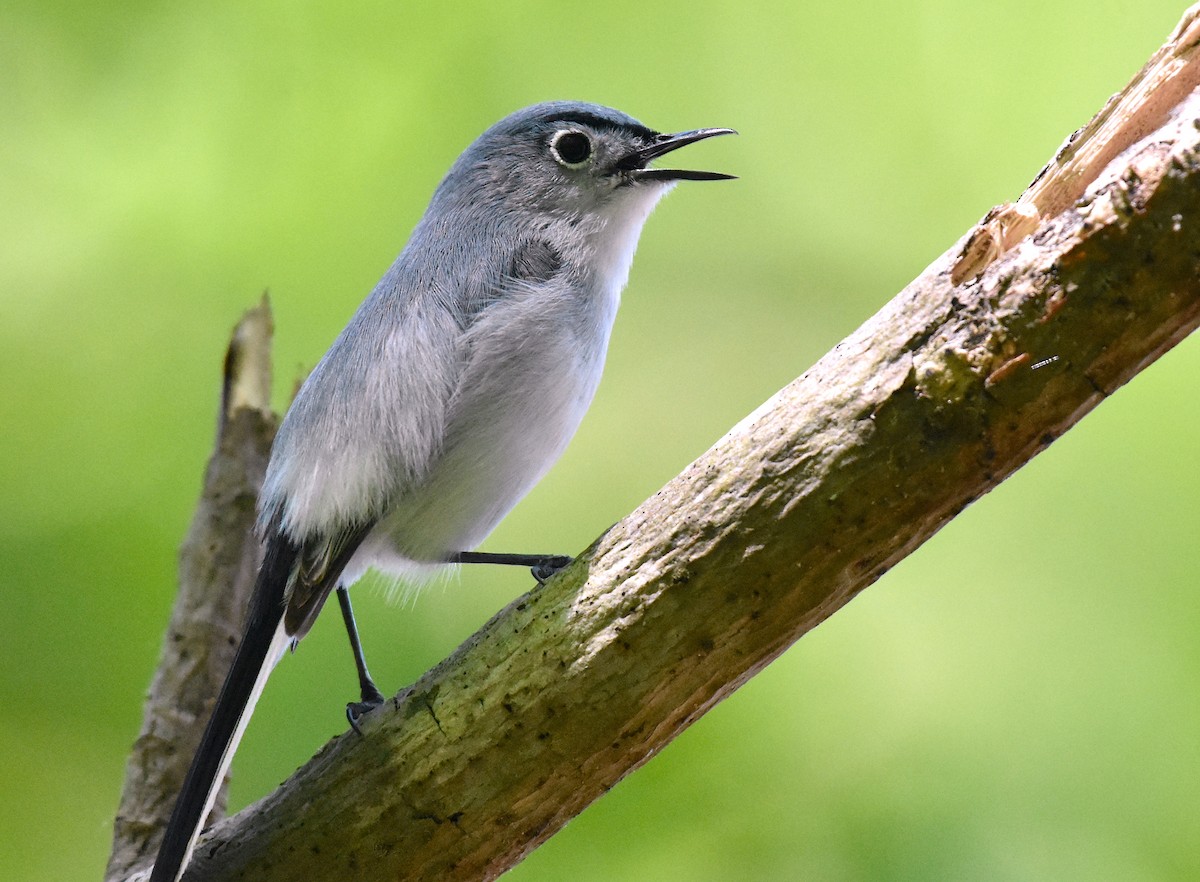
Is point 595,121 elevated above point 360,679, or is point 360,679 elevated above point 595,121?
point 595,121

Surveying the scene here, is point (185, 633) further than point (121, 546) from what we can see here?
No

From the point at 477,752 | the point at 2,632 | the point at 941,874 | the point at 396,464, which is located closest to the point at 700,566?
the point at 477,752

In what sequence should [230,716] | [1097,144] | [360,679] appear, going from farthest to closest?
[360,679], [230,716], [1097,144]

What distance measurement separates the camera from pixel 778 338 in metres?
2.77

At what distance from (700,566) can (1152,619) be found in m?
1.39

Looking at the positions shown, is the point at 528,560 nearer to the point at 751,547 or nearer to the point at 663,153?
the point at 751,547

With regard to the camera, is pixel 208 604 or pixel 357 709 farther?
pixel 208 604

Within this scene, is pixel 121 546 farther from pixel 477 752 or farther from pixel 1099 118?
pixel 1099 118

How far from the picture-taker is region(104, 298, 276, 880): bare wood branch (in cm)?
209

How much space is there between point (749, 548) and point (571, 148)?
43.8 inches

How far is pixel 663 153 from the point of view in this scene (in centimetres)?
218

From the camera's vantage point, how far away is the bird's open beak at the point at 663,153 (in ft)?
6.88

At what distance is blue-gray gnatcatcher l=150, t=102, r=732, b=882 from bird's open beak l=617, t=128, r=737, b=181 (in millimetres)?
177

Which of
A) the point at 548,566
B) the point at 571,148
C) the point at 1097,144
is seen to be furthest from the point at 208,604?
the point at 1097,144
